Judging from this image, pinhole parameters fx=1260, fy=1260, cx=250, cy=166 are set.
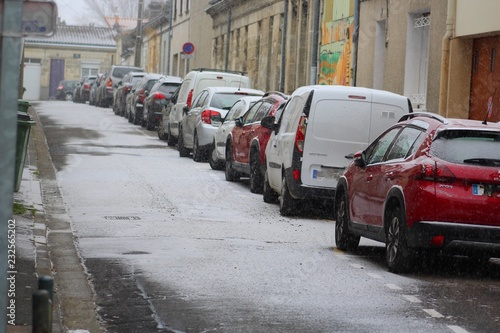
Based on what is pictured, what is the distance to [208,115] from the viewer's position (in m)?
25.8

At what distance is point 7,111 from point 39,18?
479 mm

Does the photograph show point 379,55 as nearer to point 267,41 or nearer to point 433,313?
point 267,41

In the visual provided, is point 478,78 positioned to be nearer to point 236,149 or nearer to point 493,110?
point 493,110

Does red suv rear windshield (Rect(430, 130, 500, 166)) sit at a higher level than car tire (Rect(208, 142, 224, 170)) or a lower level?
higher

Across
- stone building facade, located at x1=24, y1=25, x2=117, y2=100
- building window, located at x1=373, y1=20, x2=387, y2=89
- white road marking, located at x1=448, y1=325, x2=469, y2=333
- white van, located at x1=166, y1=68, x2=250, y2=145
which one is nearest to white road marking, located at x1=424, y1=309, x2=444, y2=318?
white road marking, located at x1=448, y1=325, x2=469, y2=333

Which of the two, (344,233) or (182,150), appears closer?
(344,233)

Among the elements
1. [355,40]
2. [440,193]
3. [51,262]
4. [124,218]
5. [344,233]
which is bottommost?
[51,262]

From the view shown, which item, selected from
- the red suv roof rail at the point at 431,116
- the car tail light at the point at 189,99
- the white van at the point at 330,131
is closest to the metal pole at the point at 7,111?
the red suv roof rail at the point at 431,116

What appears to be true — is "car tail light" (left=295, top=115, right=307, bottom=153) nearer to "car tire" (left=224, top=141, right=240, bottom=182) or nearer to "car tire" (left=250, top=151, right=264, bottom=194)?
"car tire" (left=250, top=151, right=264, bottom=194)

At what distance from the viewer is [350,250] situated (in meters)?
13.6

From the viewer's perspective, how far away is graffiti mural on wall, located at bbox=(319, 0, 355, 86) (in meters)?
32.1

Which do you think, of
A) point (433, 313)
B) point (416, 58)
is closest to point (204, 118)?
point (416, 58)

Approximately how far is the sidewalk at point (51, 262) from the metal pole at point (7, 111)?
213cm

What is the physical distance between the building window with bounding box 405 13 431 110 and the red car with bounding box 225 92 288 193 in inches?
232
